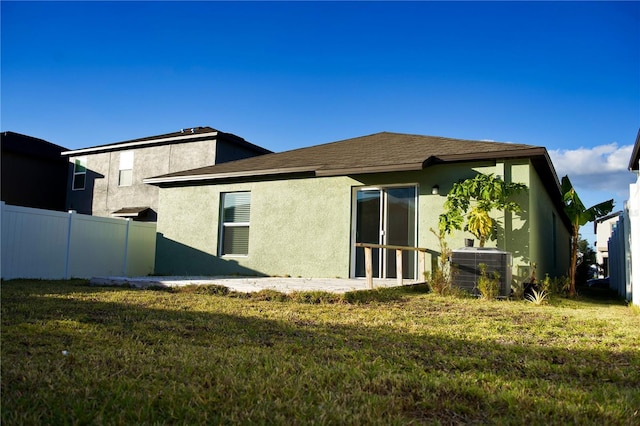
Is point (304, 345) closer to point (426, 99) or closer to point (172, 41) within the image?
point (172, 41)

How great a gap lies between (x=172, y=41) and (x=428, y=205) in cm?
696

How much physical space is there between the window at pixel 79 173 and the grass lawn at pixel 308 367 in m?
17.8

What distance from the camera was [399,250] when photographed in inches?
353

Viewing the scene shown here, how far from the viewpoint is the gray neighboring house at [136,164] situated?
1873 cm

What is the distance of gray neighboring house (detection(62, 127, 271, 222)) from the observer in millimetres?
18734

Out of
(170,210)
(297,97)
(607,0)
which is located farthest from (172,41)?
(607,0)

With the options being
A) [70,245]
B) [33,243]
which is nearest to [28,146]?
[70,245]

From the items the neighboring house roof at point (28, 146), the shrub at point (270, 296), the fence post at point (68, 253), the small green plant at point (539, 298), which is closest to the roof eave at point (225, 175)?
the fence post at point (68, 253)

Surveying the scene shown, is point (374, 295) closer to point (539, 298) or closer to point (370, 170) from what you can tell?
point (539, 298)

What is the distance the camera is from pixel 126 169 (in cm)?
2062

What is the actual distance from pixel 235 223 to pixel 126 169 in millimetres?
10079

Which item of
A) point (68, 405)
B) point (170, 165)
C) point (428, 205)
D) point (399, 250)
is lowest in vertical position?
point (68, 405)

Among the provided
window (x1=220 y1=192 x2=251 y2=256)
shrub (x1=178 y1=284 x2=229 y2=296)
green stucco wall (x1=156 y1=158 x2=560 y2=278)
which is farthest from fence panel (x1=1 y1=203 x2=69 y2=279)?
shrub (x1=178 y1=284 x2=229 y2=296)

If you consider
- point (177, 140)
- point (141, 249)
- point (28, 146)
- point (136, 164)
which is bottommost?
point (141, 249)
